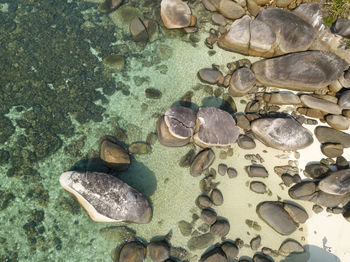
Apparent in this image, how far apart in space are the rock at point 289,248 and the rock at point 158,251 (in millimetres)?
3473

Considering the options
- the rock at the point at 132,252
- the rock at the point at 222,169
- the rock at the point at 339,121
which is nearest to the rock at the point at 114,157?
the rock at the point at 132,252

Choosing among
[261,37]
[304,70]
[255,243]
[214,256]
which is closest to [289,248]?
[255,243]

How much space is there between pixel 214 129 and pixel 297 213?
3650 millimetres

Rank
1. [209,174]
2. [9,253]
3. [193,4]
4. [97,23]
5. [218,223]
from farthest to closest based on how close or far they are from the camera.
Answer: [193,4] < [97,23] < [209,174] < [218,223] < [9,253]

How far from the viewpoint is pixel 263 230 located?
25.8 feet

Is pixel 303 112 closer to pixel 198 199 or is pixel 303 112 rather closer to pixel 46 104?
pixel 198 199

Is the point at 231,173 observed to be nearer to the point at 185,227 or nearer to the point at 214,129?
the point at 214,129

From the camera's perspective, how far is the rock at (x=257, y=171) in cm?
828

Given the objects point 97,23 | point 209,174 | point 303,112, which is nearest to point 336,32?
point 303,112

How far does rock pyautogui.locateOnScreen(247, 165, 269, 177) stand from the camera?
8.28 meters

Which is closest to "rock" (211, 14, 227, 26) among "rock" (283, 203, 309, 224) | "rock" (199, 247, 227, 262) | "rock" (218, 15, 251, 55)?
"rock" (218, 15, 251, 55)

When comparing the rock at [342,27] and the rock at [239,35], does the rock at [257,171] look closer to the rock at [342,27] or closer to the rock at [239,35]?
the rock at [239,35]

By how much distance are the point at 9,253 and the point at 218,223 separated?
597cm

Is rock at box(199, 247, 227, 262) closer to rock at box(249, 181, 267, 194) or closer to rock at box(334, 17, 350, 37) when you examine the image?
rock at box(249, 181, 267, 194)
